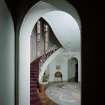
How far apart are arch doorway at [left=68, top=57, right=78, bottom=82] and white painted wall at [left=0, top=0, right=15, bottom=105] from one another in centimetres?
1160

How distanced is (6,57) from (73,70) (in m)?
12.2

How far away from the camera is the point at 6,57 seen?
9.89 feet

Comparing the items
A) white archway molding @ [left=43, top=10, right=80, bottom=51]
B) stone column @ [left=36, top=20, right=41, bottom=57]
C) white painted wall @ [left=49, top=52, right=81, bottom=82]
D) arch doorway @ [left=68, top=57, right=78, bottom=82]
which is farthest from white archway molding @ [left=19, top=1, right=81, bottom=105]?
arch doorway @ [left=68, top=57, right=78, bottom=82]

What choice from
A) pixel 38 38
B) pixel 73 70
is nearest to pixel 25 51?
pixel 38 38

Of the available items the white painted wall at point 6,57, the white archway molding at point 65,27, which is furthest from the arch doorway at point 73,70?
the white painted wall at point 6,57

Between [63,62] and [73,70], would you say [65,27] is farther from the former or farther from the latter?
[73,70]

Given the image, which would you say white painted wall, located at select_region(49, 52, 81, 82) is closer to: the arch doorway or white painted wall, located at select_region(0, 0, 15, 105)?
the arch doorway

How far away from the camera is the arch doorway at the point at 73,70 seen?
14.6 metres
